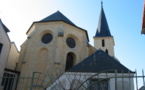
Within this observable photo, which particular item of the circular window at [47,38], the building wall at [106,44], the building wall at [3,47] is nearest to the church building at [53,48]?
the circular window at [47,38]

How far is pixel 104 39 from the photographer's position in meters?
27.9

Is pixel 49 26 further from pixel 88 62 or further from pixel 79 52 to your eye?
pixel 88 62

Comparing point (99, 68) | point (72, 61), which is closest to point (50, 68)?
point (72, 61)

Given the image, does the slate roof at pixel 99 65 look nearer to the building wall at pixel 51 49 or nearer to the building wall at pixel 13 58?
the building wall at pixel 51 49

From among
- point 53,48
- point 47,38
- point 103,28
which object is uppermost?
point 103,28

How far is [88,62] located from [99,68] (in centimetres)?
124

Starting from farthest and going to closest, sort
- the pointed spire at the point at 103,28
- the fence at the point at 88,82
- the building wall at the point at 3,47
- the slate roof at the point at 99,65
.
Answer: the pointed spire at the point at 103,28 → the building wall at the point at 3,47 → the slate roof at the point at 99,65 → the fence at the point at 88,82

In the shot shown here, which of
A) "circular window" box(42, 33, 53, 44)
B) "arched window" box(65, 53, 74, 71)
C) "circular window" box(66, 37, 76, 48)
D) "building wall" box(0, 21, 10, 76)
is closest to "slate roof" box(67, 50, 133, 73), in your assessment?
"arched window" box(65, 53, 74, 71)

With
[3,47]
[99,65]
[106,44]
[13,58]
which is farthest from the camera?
[106,44]

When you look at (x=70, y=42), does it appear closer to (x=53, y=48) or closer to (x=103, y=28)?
(x=53, y=48)

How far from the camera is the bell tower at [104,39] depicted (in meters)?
27.0

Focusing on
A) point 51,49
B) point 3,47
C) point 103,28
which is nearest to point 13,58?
point 3,47

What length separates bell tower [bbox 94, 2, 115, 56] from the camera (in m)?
27.0

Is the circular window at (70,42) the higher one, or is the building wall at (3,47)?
the circular window at (70,42)
